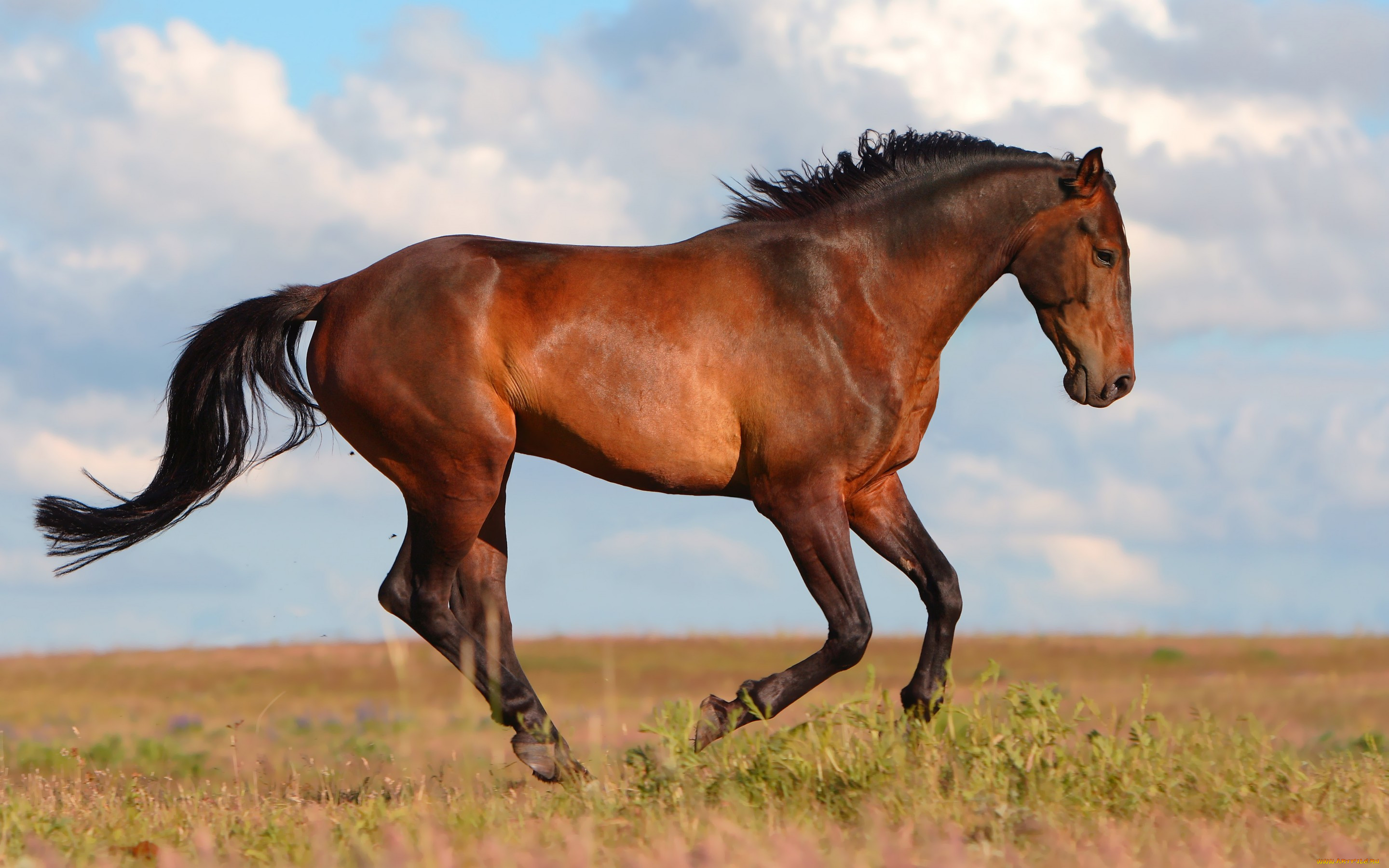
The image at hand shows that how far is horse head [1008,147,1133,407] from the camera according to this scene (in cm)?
546

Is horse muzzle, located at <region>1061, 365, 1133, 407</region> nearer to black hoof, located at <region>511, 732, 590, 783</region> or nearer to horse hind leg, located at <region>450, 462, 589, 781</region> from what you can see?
horse hind leg, located at <region>450, 462, 589, 781</region>

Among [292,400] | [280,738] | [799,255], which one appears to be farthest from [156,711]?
[799,255]

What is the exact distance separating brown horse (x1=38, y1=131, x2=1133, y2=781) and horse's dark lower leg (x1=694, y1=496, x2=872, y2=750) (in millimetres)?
10

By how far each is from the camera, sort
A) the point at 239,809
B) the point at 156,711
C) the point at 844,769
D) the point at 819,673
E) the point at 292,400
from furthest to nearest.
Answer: the point at 156,711
the point at 292,400
the point at 819,673
the point at 239,809
the point at 844,769

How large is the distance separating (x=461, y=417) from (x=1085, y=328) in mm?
2819

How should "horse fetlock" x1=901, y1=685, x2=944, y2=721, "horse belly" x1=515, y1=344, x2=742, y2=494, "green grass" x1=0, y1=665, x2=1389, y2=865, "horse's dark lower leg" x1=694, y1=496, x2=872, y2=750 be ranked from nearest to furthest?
1. "green grass" x1=0, y1=665, x2=1389, y2=865
2. "horse's dark lower leg" x1=694, y1=496, x2=872, y2=750
3. "horse belly" x1=515, y1=344, x2=742, y2=494
4. "horse fetlock" x1=901, y1=685, x2=944, y2=721

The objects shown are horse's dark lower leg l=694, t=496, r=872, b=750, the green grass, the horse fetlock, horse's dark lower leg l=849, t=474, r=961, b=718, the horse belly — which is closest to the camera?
the green grass

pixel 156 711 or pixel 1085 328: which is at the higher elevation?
pixel 1085 328

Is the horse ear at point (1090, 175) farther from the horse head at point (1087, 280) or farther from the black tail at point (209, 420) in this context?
the black tail at point (209, 420)

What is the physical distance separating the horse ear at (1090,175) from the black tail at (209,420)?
3635 millimetres

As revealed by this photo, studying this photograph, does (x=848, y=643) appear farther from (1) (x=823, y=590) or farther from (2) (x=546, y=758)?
(2) (x=546, y=758)

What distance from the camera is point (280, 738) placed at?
8.28 meters

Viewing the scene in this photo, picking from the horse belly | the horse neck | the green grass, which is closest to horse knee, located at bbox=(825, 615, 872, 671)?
the green grass

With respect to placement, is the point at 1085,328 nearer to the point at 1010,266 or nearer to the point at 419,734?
the point at 1010,266
